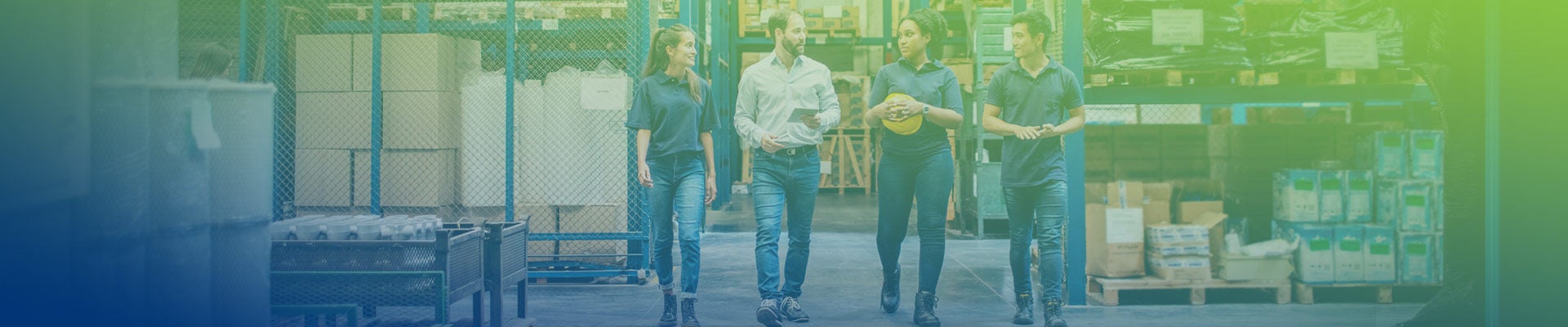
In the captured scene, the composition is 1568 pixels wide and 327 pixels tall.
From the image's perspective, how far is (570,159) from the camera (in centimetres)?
745

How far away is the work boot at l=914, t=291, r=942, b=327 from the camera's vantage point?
5355mm

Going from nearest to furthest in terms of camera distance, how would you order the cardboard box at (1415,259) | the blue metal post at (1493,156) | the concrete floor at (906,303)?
the blue metal post at (1493,156), the concrete floor at (906,303), the cardboard box at (1415,259)

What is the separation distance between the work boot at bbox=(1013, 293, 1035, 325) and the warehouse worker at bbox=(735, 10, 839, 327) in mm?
1160

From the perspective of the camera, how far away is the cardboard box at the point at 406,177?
291 inches

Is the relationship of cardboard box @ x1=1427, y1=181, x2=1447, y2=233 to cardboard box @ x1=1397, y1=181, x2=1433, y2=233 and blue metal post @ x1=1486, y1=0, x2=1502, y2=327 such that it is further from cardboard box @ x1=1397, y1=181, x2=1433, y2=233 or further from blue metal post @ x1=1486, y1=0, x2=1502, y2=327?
blue metal post @ x1=1486, y1=0, x2=1502, y2=327

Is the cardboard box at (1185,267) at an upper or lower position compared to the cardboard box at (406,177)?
lower

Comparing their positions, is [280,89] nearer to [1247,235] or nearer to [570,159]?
[570,159]

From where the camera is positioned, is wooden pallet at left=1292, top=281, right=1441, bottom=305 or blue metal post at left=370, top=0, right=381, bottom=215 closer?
wooden pallet at left=1292, top=281, right=1441, bottom=305

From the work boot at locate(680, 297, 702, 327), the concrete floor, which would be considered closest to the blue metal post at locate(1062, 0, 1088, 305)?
the concrete floor

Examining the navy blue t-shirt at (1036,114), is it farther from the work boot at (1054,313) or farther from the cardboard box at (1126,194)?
the cardboard box at (1126,194)

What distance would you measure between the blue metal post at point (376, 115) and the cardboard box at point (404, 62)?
0.32ft

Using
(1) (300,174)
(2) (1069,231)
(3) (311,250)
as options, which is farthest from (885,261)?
(1) (300,174)

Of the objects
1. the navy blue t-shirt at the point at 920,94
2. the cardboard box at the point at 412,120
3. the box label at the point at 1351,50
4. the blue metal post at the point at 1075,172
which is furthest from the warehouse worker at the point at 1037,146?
the cardboard box at the point at 412,120

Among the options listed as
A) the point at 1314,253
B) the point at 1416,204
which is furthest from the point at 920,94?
the point at 1416,204
